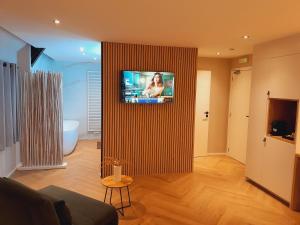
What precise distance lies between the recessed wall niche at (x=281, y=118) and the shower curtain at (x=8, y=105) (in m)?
4.27

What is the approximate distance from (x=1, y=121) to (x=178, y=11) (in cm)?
317

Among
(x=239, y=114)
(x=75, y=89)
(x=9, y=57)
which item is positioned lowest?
(x=239, y=114)

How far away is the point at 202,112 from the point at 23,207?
4707 millimetres

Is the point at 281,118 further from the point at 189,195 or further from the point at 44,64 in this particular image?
the point at 44,64

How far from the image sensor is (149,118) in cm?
464

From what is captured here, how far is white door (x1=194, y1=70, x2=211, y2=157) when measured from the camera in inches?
233

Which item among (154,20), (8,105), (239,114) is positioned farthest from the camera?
(239,114)

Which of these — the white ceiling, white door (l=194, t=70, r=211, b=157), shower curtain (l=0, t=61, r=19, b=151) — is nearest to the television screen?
the white ceiling

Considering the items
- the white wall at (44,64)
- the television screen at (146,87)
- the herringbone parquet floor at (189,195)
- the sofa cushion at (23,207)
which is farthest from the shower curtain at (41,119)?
the sofa cushion at (23,207)

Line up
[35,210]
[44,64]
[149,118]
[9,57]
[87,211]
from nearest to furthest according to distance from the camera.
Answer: [35,210] → [87,211] → [9,57] → [149,118] → [44,64]

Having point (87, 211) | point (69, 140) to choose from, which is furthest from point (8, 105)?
point (87, 211)

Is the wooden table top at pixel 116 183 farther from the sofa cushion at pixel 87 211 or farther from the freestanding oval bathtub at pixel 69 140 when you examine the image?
the freestanding oval bathtub at pixel 69 140

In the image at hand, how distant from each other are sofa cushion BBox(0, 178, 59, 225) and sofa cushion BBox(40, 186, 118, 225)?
44 cm

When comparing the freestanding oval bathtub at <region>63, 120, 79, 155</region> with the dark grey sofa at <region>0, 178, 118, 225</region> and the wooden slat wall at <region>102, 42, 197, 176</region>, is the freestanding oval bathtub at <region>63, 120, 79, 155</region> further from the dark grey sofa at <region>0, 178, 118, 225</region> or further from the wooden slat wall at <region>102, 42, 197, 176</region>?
the dark grey sofa at <region>0, 178, 118, 225</region>
